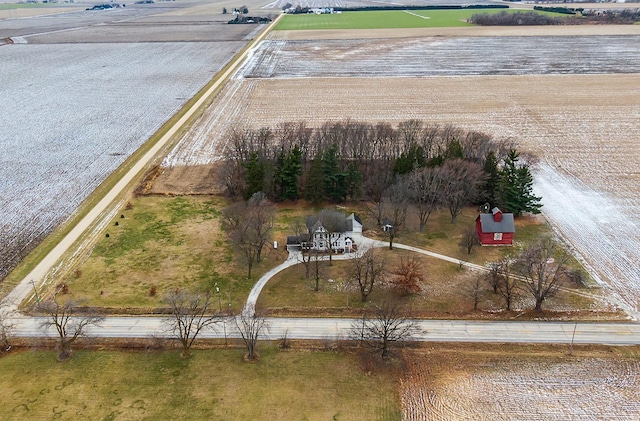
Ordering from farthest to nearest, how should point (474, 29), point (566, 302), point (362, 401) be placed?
point (474, 29)
point (566, 302)
point (362, 401)

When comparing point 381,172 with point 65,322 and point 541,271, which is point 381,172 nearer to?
point 541,271

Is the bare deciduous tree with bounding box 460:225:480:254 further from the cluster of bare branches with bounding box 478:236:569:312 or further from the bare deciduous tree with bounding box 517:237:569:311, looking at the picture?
the bare deciduous tree with bounding box 517:237:569:311

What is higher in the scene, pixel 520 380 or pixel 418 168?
pixel 418 168

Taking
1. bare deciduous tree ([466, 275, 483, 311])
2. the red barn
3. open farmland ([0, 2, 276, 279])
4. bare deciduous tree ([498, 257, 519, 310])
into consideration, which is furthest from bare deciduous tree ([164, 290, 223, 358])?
the red barn

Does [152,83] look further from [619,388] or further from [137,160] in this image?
[619,388]

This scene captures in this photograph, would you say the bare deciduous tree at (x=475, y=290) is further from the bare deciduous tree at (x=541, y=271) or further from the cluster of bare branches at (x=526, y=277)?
the bare deciduous tree at (x=541, y=271)

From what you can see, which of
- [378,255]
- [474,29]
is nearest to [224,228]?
[378,255]

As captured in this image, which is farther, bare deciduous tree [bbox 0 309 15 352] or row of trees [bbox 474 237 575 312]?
row of trees [bbox 474 237 575 312]
